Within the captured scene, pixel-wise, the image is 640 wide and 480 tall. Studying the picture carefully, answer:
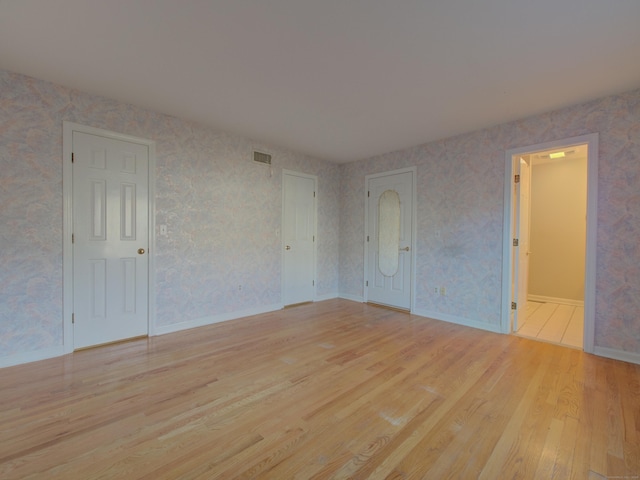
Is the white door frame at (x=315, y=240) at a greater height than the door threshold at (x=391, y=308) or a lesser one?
greater

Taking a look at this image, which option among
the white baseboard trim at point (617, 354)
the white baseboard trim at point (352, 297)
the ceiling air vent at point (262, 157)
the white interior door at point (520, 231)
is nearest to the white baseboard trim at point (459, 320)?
the white interior door at point (520, 231)

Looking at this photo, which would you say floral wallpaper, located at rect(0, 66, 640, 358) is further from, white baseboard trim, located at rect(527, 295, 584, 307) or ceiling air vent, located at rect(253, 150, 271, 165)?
white baseboard trim, located at rect(527, 295, 584, 307)

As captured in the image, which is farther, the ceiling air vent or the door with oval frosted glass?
the door with oval frosted glass

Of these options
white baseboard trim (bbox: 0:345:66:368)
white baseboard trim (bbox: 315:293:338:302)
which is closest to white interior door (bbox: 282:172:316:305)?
white baseboard trim (bbox: 315:293:338:302)

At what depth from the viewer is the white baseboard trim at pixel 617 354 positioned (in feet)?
8.65

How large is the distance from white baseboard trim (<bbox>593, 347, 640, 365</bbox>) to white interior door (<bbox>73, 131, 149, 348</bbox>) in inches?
185

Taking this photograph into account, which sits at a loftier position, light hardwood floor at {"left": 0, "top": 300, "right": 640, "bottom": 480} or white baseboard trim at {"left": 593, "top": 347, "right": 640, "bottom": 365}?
white baseboard trim at {"left": 593, "top": 347, "right": 640, "bottom": 365}

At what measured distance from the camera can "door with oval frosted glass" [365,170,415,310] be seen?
14.4ft

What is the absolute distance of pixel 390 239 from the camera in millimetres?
4621

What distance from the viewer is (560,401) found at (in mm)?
2002

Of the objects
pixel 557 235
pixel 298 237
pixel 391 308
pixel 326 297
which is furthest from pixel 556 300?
pixel 298 237

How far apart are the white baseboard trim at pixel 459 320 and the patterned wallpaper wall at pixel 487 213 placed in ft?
0.12

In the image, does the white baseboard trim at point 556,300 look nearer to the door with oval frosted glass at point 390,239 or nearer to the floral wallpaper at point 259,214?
the floral wallpaper at point 259,214

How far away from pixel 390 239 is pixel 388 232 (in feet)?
0.40
